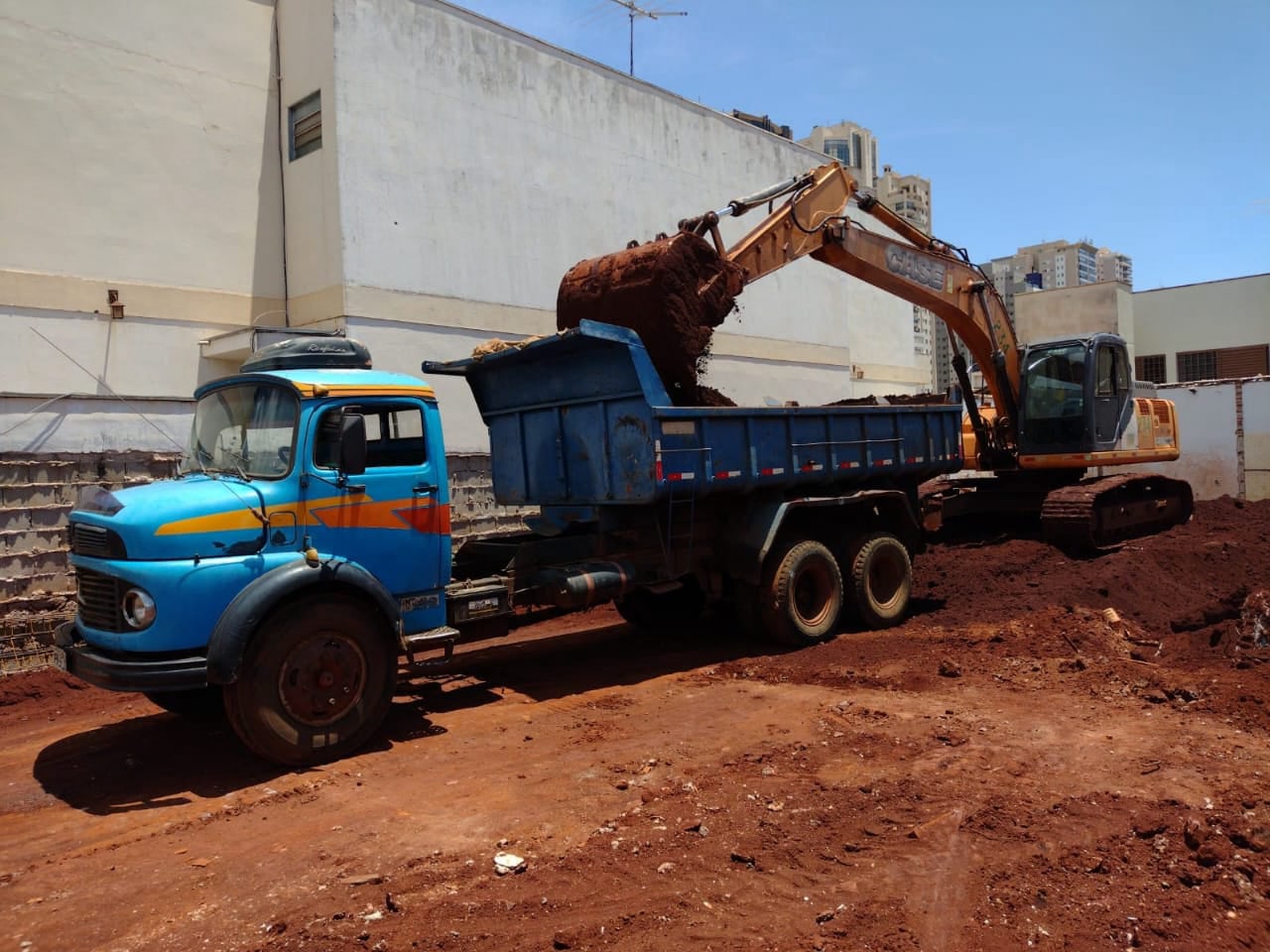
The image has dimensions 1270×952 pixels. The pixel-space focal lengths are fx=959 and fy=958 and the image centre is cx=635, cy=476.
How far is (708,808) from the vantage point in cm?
503

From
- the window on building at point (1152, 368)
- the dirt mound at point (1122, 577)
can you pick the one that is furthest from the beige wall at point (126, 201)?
the window on building at point (1152, 368)

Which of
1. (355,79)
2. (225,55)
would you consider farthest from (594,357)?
(225,55)

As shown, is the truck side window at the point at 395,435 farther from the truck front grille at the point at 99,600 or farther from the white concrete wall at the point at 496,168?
the white concrete wall at the point at 496,168

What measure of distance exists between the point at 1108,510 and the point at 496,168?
10.7 metres

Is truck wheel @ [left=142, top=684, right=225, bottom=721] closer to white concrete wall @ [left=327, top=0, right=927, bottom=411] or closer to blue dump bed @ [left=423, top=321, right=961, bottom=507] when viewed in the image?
blue dump bed @ [left=423, top=321, right=961, bottom=507]

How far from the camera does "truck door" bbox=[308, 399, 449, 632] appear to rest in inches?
253

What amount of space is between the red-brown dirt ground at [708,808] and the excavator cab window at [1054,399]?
5151mm

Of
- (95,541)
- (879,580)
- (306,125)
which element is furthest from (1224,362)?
(95,541)

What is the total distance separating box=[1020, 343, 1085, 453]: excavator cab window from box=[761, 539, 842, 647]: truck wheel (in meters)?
5.96

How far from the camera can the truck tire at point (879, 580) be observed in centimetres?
957

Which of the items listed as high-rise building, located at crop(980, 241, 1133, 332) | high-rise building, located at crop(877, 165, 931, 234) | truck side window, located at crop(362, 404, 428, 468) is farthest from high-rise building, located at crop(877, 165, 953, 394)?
truck side window, located at crop(362, 404, 428, 468)

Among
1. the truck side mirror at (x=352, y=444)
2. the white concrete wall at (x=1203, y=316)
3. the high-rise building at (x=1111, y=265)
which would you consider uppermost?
the high-rise building at (x=1111, y=265)

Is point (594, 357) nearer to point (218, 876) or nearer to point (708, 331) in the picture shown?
point (708, 331)

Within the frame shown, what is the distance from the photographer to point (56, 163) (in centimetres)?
1239
